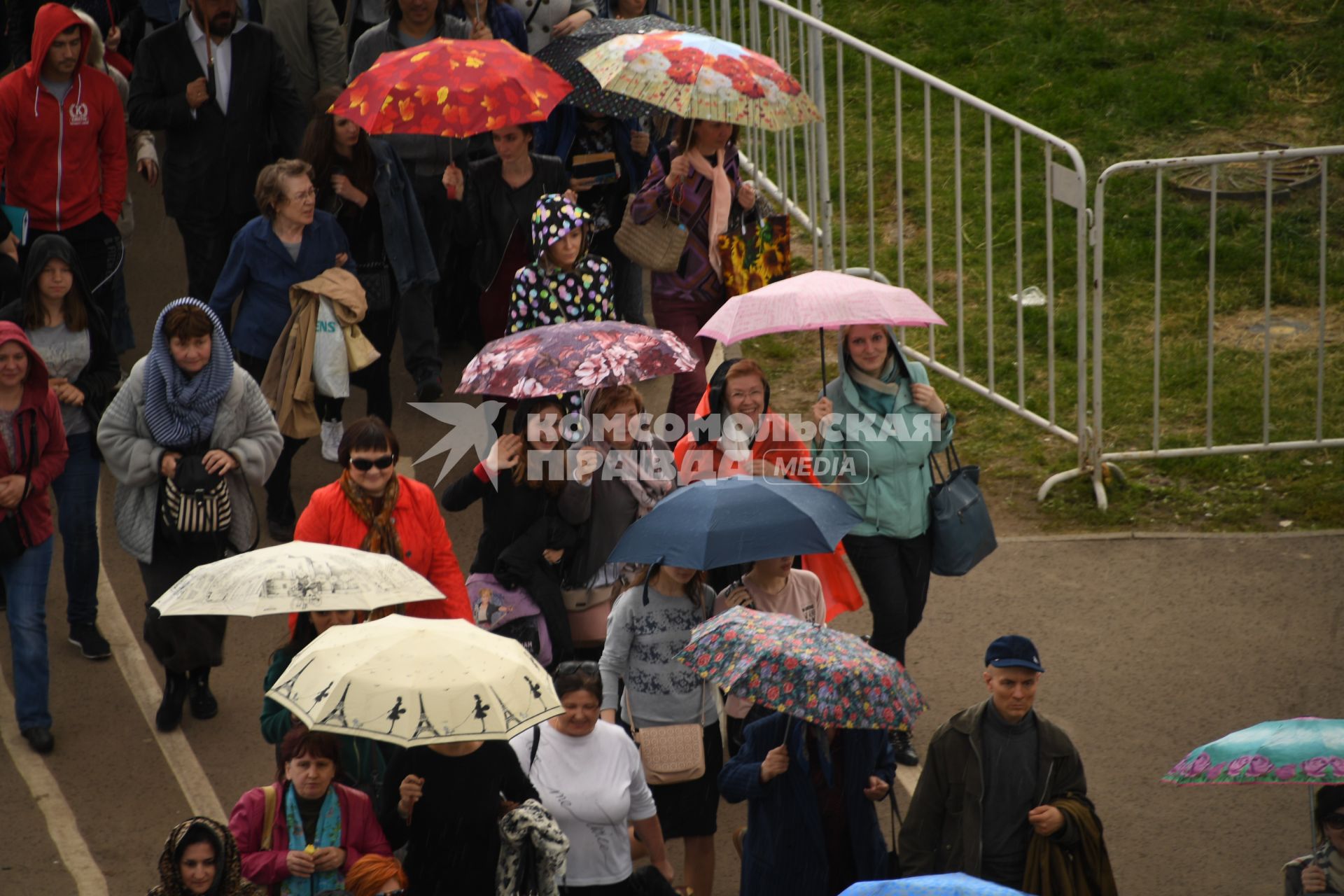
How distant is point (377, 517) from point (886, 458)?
85.2 inches

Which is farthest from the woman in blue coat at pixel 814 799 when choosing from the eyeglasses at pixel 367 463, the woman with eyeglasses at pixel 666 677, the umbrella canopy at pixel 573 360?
the eyeglasses at pixel 367 463

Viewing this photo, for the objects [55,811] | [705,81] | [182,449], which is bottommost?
[55,811]

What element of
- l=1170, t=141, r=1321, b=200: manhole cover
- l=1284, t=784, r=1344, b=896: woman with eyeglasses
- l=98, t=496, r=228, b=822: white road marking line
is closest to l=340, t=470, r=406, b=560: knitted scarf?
l=98, t=496, r=228, b=822: white road marking line

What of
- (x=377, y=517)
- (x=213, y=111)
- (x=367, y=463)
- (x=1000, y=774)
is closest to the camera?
(x=1000, y=774)

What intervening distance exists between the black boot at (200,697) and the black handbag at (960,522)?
11.0 ft

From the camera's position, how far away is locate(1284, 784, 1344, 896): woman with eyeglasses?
6.13m

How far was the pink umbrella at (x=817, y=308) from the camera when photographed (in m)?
7.87

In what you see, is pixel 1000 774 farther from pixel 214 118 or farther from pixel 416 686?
pixel 214 118

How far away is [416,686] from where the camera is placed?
5.80 meters

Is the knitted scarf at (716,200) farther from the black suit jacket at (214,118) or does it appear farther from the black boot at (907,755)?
the black boot at (907,755)

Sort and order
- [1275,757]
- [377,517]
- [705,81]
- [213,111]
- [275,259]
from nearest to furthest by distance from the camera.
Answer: [1275,757] < [377,517] < [705,81] < [275,259] < [213,111]

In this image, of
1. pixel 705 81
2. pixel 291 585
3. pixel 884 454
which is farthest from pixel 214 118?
pixel 291 585

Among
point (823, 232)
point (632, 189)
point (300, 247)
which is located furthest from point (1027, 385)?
point (300, 247)

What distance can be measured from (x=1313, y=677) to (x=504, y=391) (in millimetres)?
3983
